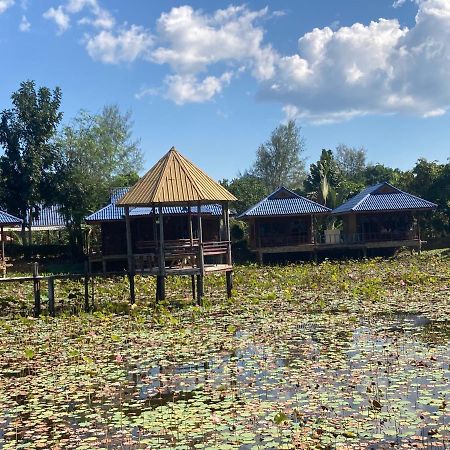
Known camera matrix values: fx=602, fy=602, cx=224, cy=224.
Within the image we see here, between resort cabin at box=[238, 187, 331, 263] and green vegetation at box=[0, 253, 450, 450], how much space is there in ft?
50.1

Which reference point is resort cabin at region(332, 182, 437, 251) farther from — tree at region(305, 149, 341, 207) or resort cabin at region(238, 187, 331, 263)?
tree at region(305, 149, 341, 207)

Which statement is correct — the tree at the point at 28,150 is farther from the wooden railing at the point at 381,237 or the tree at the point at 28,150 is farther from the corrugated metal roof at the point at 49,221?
the wooden railing at the point at 381,237

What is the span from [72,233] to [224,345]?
27.2 m

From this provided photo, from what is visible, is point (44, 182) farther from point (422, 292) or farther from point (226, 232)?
point (422, 292)

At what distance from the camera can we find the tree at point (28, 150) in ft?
121

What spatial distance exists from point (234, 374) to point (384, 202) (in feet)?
87.9

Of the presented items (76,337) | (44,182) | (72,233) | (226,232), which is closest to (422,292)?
(226,232)

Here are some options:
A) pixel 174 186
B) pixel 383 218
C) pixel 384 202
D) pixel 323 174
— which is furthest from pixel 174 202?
pixel 323 174

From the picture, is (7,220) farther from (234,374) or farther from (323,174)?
(323,174)

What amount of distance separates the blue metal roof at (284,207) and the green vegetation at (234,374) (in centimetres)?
1522

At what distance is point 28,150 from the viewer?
37406mm

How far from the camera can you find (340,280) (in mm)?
21875

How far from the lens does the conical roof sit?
16781mm

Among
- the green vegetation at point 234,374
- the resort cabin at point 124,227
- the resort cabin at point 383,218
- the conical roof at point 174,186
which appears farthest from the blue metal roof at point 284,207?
the green vegetation at point 234,374
